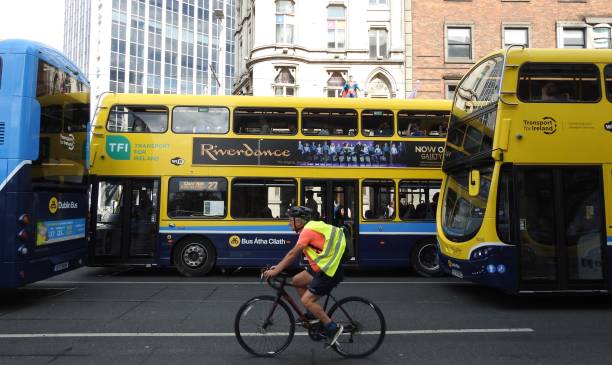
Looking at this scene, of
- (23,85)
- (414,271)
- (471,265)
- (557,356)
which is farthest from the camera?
(414,271)

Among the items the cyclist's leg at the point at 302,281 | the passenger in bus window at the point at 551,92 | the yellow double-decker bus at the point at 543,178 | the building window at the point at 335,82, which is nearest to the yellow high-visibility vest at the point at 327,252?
the cyclist's leg at the point at 302,281

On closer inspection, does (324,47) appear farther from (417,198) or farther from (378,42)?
(417,198)

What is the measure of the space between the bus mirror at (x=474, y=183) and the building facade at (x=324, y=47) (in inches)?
797

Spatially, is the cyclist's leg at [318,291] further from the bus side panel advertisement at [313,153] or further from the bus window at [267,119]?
the bus window at [267,119]

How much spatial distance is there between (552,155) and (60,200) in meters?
8.34

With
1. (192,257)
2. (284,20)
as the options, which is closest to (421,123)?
(192,257)

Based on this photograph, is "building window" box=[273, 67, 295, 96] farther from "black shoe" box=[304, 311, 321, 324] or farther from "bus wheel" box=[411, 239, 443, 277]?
"black shoe" box=[304, 311, 321, 324]

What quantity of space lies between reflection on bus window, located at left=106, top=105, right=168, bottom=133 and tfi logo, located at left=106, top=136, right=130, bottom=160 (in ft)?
0.77

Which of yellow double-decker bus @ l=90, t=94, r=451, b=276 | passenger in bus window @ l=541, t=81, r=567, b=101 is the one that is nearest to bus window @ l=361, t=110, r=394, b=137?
yellow double-decker bus @ l=90, t=94, r=451, b=276

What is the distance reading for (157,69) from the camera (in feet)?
206

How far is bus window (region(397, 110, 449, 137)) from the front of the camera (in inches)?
466

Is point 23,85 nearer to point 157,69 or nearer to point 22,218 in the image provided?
point 22,218

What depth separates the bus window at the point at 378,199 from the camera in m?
11.7

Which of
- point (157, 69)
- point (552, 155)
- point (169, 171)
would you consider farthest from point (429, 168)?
point (157, 69)
